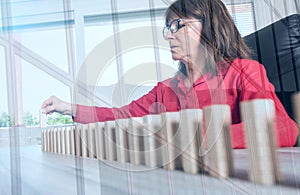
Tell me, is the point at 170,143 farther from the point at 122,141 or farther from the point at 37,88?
the point at 37,88

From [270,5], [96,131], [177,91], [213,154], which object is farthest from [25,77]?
[270,5]

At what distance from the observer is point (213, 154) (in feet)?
2.93

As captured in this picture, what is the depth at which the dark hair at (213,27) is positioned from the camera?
963 mm

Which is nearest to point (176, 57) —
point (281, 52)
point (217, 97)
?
point (217, 97)

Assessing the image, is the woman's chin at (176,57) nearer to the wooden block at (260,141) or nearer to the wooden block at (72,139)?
the wooden block at (260,141)

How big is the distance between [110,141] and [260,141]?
1.48ft

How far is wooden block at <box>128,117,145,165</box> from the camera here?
32.8 inches

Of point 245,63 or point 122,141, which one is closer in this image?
point 122,141

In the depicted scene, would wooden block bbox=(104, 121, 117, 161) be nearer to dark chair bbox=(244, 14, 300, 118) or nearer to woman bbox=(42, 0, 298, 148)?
woman bbox=(42, 0, 298, 148)

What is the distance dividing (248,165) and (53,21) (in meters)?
0.68

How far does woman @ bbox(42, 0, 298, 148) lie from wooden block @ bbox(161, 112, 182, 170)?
0.04 metres

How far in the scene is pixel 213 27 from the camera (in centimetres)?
102

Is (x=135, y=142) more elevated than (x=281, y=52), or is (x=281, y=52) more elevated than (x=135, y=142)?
(x=281, y=52)

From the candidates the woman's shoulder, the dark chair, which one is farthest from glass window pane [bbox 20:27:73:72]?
the dark chair
